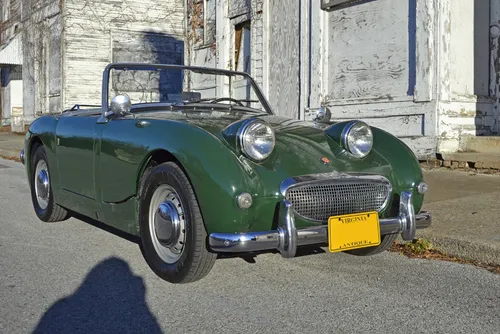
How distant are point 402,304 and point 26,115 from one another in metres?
24.1

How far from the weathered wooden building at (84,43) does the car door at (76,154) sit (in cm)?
Result: 1523

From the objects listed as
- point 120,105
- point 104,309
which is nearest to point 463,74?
point 120,105

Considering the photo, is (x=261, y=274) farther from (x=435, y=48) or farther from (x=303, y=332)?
(x=435, y=48)

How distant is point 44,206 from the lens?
18.6ft

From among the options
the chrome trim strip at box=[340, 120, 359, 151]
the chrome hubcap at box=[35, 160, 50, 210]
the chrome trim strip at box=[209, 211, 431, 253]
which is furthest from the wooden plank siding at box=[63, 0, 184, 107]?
the chrome trim strip at box=[209, 211, 431, 253]

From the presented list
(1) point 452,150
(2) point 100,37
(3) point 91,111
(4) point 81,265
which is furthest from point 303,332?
(2) point 100,37

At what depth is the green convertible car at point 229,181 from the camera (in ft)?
10.8

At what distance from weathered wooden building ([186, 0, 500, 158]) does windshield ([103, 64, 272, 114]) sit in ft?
11.9

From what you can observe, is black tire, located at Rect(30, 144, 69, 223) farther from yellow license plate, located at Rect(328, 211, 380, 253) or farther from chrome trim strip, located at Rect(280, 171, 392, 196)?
yellow license plate, located at Rect(328, 211, 380, 253)

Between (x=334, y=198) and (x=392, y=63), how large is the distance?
5.56 metres

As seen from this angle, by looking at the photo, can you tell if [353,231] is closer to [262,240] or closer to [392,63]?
[262,240]

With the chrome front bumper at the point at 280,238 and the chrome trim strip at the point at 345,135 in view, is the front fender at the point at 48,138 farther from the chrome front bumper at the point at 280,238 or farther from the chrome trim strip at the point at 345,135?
the chrome trim strip at the point at 345,135

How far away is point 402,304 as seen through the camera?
3195 millimetres

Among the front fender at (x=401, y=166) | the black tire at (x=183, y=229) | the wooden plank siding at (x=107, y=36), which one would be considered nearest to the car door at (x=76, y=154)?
the black tire at (x=183, y=229)
